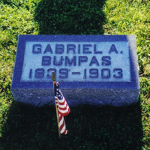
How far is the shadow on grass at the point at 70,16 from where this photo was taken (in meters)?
5.07

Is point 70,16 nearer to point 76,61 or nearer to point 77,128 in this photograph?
point 76,61

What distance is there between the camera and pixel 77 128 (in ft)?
11.8

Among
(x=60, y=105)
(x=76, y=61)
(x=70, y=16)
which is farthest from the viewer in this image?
(x=70, y=16)

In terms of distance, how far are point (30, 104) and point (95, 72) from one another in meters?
1.22

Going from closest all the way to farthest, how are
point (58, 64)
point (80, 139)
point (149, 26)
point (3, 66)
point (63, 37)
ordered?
1. point (80, 139)
2. point (58, 64)
3. point (63, 37)
4. point (3, 66)
5. point (149, 26)

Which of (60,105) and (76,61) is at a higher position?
(76,61)

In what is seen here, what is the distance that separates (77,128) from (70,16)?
276cm

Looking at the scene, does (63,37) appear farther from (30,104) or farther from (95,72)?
(30,104)

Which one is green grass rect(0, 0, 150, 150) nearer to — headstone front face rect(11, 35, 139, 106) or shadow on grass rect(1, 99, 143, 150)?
shadow on grass rect(1, 99, 143, 150)

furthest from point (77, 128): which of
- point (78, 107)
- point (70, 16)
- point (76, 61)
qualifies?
point (70, 16)

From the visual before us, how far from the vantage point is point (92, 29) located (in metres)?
5.07

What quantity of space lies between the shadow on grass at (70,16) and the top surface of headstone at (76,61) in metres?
1.14

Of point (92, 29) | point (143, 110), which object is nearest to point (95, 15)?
point (92, 29)

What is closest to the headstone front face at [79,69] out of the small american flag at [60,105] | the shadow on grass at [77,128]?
the shadow on grass at [77,128]
